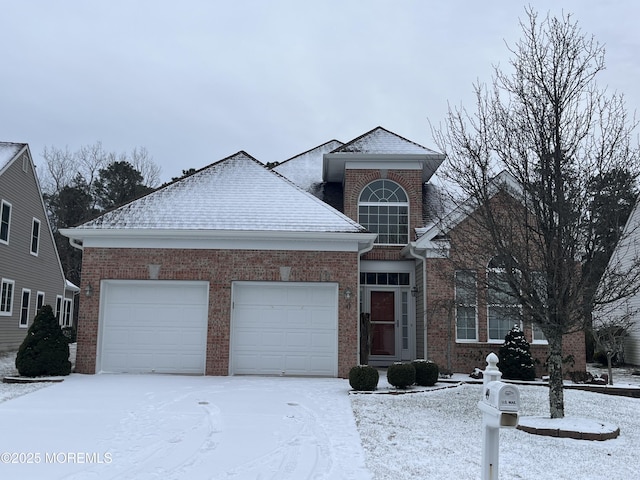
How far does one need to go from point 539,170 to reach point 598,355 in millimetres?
15894

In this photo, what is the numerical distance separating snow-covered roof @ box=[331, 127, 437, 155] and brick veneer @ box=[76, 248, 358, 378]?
16.2 ft

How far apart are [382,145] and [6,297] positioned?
47.8ft

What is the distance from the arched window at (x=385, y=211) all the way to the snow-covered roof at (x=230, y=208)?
121 inches

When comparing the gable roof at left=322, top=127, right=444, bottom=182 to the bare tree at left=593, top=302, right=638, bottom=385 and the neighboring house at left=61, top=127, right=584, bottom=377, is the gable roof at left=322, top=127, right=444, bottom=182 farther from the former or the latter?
the bare tree at left=593, top=302, right=638, bottom=385

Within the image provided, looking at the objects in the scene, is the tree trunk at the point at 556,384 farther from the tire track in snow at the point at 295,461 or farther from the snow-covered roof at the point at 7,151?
the snow-covered roof at the point at 7,151

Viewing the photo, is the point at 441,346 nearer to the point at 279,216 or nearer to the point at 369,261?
the point at 369,261

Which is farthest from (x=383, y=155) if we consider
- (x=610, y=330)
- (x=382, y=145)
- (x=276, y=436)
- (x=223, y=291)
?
(x=276, y=436)

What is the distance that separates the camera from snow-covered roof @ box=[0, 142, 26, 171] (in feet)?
64.2

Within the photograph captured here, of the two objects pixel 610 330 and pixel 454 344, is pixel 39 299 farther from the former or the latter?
pixel 610 330

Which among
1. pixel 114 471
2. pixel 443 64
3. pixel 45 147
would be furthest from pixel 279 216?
pixel 45 147

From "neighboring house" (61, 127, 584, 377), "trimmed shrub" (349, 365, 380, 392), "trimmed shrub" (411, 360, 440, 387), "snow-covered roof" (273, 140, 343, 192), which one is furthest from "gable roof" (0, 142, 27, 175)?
"trimmed shrub" (411, 360, 440, 387)

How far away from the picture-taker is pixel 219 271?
1355cm

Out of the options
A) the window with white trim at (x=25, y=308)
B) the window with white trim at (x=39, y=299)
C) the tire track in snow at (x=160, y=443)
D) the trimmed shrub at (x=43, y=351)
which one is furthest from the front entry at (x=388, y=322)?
the window with white trim at (x=39, y=299)

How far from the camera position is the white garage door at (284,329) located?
44.1 feet
